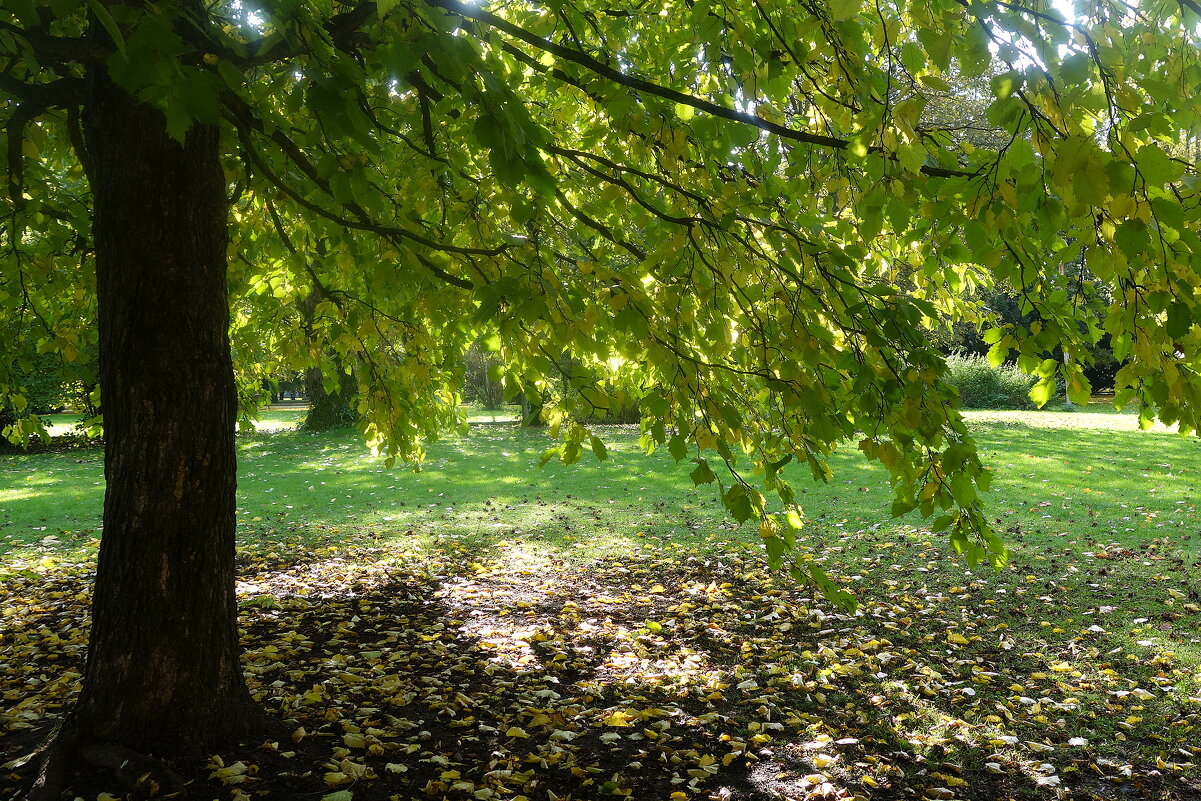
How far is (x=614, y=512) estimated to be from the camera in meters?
9.74

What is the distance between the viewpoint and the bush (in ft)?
80.4

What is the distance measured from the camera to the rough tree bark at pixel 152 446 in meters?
3.09

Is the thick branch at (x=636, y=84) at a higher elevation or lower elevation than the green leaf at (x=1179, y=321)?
higher

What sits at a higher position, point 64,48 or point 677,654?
point 64,48

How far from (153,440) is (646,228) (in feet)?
7.15

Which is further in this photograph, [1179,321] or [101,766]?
[101,766]

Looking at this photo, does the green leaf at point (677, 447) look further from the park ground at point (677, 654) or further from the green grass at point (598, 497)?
the green grass at point (598, 497)

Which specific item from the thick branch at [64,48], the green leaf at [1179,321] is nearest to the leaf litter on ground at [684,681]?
the green leaf at [1179,321]

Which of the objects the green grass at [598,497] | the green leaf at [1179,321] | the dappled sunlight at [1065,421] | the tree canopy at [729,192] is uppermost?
the tree canopy at [729,192]

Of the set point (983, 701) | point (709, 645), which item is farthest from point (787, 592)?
point (983, 701)

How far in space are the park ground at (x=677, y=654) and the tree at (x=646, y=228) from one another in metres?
0.91

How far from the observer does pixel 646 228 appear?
11.0 ft

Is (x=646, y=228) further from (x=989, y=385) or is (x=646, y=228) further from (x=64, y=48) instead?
(x=989, y=385)

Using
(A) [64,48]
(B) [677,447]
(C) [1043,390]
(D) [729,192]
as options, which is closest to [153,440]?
(A) [64,48]
